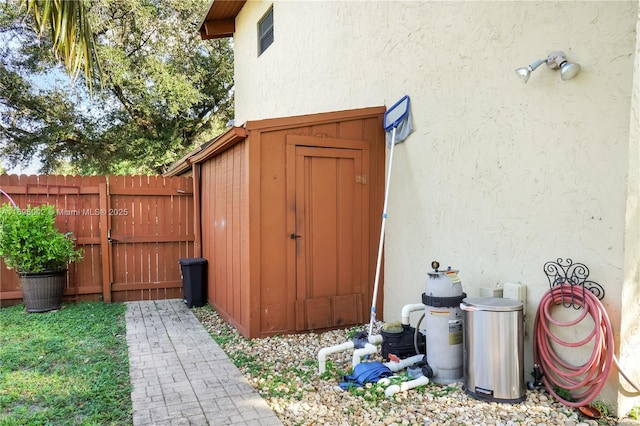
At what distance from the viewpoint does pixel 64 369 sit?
394cm

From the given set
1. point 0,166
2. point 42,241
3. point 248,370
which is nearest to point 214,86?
point 0,166

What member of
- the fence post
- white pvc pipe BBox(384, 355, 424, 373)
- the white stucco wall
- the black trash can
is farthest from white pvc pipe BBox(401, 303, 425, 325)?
Answer: the fence post

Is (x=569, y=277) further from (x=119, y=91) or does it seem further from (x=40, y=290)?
(x=119, y=91)

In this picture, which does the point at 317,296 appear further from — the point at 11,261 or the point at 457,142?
the point at 11,261

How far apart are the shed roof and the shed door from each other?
21.7ft

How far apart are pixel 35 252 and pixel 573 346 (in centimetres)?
665

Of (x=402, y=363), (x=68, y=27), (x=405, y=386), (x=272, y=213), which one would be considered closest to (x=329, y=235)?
(x=272, y=213)

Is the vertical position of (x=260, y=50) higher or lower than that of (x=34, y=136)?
higher

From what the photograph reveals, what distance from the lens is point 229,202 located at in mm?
5617

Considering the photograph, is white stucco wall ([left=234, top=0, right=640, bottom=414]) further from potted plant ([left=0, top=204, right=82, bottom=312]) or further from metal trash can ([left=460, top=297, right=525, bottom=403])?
potted plant ([left=0, top=204, right=82, bottom=312])

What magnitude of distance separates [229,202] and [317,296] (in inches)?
67.7

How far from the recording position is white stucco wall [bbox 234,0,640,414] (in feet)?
9.50

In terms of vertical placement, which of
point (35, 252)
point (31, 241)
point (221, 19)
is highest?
point (221, 19)

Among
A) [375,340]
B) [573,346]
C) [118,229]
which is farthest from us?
[118,229]
